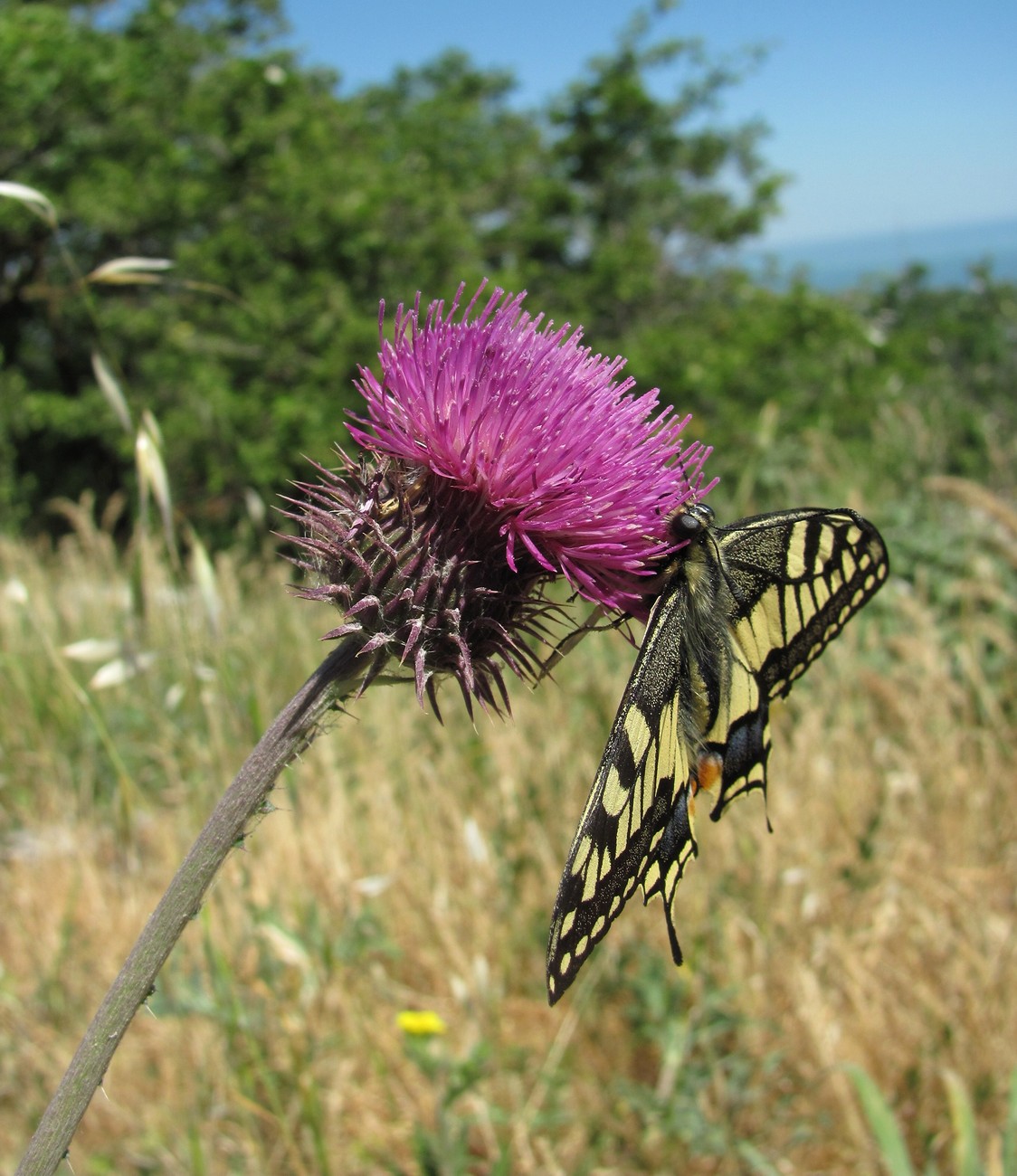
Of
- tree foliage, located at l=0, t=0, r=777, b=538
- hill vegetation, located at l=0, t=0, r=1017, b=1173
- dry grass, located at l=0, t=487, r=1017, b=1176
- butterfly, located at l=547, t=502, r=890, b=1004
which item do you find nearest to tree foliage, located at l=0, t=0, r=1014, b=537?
tree foliage, located at l=0, t=0, r=777, b=538

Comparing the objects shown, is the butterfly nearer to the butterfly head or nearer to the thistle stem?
the butterfly head

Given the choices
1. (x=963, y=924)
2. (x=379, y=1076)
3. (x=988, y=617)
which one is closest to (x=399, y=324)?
(x=379, y=1076)

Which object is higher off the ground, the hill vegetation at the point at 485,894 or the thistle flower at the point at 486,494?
the thistle flower at the point at 486,494

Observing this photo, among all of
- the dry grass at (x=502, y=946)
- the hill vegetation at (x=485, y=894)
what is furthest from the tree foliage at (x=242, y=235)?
the dry grass at (x=502, y=946)

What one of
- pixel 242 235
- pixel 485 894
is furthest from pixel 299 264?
pixel 485 894

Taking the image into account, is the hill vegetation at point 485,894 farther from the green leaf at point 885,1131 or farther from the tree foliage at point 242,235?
the tree foliage at point 242,235

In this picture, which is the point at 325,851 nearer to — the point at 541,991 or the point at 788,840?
the point at 541,991
